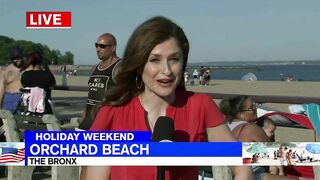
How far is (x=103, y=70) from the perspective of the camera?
5.92 meters

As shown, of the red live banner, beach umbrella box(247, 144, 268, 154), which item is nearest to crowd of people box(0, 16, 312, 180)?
beach umbrella box(247, 144, 268, 154)

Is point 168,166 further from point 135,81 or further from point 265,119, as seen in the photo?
point 265,119

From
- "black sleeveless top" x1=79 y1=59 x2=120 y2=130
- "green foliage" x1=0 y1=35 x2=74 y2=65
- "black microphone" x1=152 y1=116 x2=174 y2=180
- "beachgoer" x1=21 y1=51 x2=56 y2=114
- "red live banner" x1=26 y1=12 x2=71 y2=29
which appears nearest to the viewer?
"black microphone" x1=152 y1=116 x2=174 y2=180

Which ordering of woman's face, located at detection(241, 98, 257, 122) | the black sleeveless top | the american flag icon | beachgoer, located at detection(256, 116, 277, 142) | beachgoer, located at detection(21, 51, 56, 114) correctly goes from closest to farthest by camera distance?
the american flag icon → woman's face, located at detection(241, 98, 257, 122) → beachgoer, located at detection(256, 116, 277, 142) → the black sleeveless top → beachgoer, located at detection(21, 51, 56, 114)

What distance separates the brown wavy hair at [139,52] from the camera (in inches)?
80.7

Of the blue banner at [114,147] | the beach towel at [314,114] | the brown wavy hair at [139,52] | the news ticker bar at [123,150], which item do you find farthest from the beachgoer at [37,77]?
the brown wavy hair at [139,52]

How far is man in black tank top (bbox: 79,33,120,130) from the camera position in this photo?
5773mm

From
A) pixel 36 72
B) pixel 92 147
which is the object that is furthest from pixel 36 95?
pixel 92 147

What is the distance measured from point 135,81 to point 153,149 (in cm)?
41

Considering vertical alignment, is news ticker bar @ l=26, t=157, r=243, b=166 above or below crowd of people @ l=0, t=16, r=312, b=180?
below

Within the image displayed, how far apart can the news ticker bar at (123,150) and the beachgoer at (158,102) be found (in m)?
0.04

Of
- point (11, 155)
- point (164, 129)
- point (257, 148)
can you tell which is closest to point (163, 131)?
point (164, 129)

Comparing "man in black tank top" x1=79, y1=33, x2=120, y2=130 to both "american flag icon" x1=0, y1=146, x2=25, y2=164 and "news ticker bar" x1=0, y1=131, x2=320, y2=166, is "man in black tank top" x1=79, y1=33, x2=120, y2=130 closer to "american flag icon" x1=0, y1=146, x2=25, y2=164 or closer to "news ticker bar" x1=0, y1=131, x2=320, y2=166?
"american flag icon" x1=0, y1=146, x2=25, y2=164

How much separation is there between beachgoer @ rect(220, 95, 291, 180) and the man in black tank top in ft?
5.39
